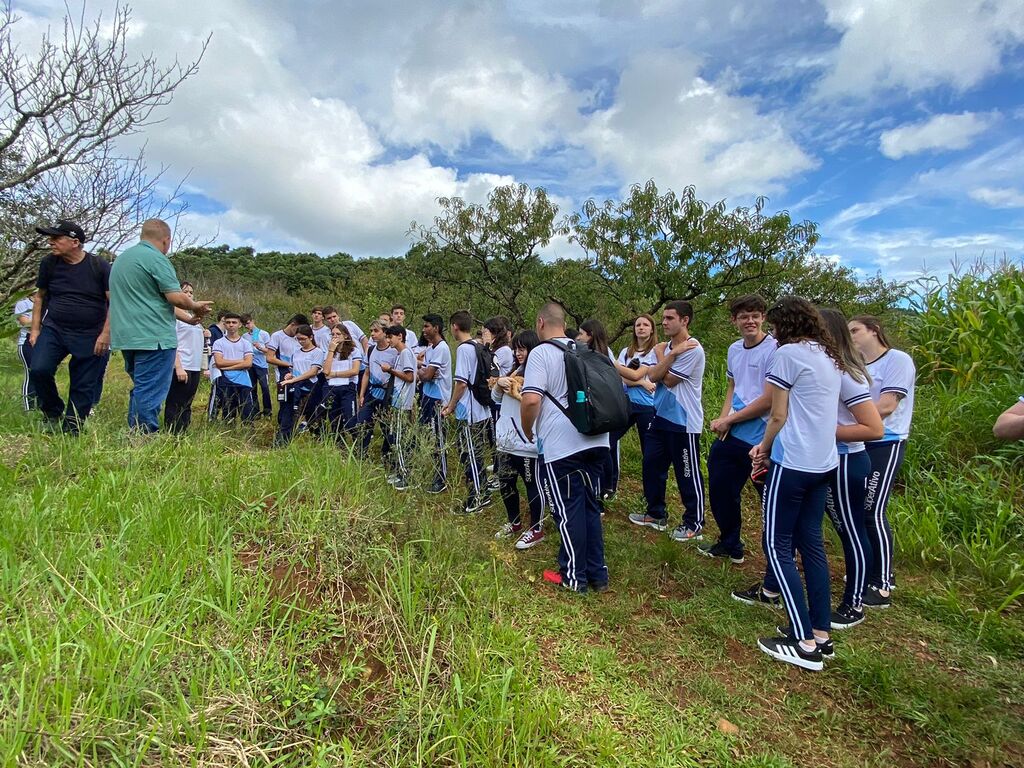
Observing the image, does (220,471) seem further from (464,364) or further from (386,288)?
(386,288)

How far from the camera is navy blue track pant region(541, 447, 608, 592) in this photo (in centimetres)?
331

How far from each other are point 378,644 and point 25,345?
6506 mm

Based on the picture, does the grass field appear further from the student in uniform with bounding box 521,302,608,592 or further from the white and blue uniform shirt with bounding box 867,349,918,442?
the white and blue uniform shirt with bounding box 867,349,918,442

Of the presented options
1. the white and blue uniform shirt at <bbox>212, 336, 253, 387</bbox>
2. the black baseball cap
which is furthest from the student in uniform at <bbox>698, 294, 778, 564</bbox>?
the white and blue uniform shirt at <bbox>212, 336, 253, 387</bbox>

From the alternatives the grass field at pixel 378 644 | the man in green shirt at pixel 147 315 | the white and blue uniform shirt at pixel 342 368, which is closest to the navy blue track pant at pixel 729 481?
the grass field at pixel 378 644

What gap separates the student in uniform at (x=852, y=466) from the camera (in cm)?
277

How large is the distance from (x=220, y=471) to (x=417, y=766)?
7.55 ft

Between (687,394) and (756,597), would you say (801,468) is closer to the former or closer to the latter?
(756,597)

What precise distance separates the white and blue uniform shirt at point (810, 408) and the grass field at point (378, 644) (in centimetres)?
110

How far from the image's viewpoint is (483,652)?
7.52 feet

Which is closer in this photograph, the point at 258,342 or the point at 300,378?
the point at 300,378

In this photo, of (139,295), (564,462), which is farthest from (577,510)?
(139,295)

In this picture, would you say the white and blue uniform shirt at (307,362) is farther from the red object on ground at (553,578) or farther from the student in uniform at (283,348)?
the red object on ground at (553,578)

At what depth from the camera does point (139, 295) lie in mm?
3828
